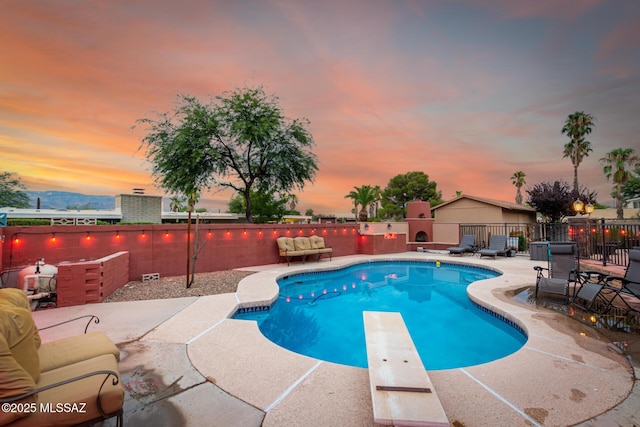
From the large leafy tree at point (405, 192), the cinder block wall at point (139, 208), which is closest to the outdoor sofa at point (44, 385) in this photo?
the cinder block wall at point (139, 208)

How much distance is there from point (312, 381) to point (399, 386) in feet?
3.24

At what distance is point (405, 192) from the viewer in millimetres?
37906

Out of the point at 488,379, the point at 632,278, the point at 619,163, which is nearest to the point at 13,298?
the point at 488,379

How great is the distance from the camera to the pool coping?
93.9 inches

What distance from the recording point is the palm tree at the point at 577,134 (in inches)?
953

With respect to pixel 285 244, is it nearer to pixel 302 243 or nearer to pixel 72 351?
pixel 302 243

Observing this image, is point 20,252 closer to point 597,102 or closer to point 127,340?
point 127,340

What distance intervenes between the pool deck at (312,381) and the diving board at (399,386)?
0.27 m

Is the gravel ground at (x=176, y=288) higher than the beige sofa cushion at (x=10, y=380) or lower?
lower

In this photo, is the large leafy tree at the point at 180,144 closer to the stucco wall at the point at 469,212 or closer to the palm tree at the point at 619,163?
the stucco wall at the point at 469,212

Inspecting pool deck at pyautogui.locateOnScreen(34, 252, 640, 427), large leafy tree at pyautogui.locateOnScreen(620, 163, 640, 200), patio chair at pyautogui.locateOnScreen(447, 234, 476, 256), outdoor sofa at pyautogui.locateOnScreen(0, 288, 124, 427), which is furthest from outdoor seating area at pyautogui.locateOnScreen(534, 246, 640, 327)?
large leafy tree at pyautogui.locateOnScreen(620, 163, 640, 200)

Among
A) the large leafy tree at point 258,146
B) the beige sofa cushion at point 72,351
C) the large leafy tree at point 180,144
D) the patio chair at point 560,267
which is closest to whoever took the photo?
the beige sofa cushion at point 72,351

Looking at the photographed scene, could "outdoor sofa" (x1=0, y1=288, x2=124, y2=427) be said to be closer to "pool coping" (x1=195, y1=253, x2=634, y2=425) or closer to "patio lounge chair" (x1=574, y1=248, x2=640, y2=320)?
"pool coping" (x1=195, y1=253, x2=634, y2=425)

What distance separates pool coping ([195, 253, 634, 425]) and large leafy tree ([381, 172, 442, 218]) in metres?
34.3
